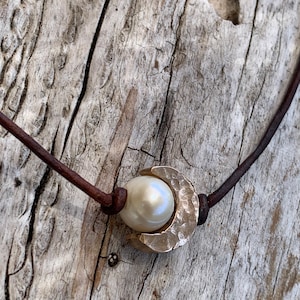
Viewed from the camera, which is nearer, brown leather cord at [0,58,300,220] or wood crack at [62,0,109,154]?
brown leather cord at [0,58,300,220]

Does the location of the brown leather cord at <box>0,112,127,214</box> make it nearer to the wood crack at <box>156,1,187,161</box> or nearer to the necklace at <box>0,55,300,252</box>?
the necklace at <box>0,55,300,252</box>

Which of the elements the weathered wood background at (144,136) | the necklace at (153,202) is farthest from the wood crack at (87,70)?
the necklace at (153,202)

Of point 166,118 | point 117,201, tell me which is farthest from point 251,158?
point 117,201

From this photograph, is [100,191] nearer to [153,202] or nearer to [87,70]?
[153,202]

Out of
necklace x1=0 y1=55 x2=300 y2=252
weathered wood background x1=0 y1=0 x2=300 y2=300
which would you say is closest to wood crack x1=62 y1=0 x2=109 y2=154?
weathered wood background x1=0 y1=0 x2=300 y2=300

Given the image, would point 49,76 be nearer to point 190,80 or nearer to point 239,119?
point 190,80

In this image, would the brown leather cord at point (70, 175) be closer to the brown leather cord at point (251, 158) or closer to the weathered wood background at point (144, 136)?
the weathered wood background at point (144, 136)
